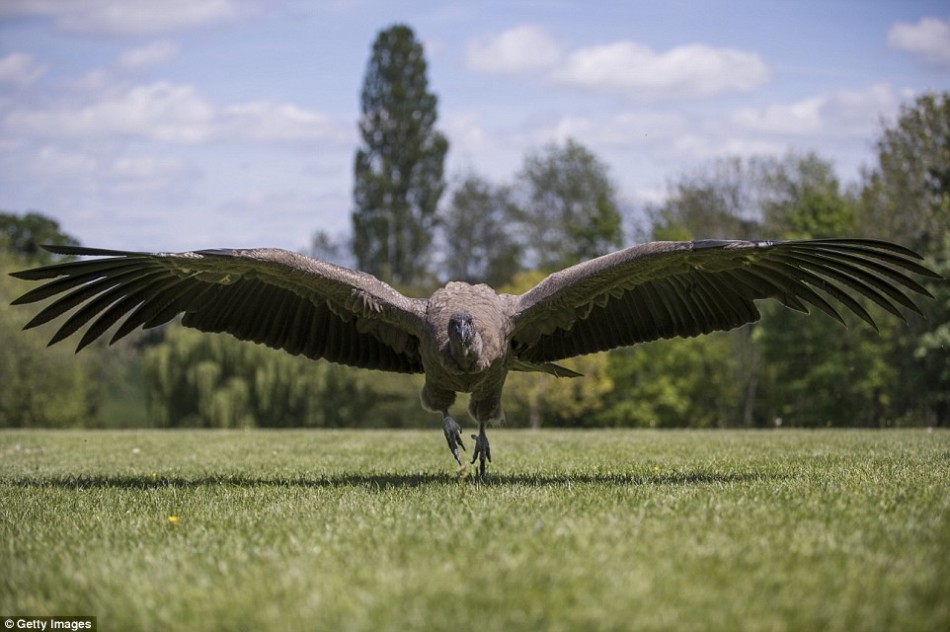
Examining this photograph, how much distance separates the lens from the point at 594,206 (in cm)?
6191

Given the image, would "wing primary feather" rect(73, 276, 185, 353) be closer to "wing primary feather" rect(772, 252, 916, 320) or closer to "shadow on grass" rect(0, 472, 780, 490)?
"shadow on grass" rect(0, 472, 780, 490)

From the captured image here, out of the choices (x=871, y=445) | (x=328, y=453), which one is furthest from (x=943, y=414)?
(x=328, y=453)

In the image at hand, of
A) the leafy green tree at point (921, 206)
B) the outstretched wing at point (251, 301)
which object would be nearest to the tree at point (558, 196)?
the leafy green tree at point (921, 206)

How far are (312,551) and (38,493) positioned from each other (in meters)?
4.61

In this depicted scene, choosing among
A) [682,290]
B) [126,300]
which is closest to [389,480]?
[126,300]

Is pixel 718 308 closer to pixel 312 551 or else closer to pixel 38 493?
pixel 312 551

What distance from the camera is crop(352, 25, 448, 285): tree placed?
61.3 meters

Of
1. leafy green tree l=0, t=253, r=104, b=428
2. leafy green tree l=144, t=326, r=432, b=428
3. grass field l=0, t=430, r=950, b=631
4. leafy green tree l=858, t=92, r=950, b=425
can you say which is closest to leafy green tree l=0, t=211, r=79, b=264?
leafy green tree l=0, t=253, r=104, b=428

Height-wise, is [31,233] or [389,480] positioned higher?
[31,233]

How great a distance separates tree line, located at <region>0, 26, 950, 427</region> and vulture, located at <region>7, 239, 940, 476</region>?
21.9m

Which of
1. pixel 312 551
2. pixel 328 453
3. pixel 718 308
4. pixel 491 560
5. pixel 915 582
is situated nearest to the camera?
pixel 915 582

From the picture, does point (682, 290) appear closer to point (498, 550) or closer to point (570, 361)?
point (498, 550)

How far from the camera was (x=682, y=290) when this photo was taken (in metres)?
9.69

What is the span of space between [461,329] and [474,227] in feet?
197
